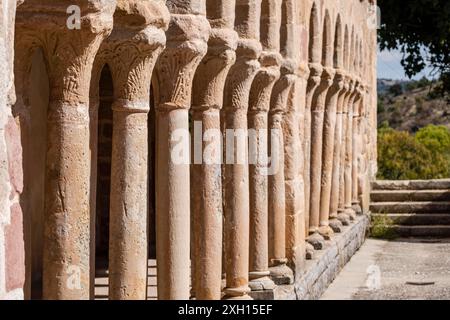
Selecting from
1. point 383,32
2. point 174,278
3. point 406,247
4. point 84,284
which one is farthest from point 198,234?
point 383,32

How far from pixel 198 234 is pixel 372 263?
713 cm

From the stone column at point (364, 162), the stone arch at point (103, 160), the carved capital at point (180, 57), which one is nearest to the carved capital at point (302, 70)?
the stone arch at point (103, 160)

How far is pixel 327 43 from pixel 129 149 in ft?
27.6

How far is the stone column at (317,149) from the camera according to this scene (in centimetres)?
1359

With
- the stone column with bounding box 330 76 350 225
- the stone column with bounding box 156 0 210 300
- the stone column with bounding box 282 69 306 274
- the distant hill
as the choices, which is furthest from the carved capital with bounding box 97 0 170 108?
the distant hill

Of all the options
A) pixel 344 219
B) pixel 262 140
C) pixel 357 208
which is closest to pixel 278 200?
pixel 262 140

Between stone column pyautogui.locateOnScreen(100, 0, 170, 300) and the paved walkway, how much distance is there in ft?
17.2

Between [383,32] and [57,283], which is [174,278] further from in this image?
[383,32]

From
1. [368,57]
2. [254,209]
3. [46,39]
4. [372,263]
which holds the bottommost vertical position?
[372,263]

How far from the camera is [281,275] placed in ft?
33.2

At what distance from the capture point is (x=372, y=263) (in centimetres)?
1452

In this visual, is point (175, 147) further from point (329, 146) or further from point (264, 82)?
point (329, 146)

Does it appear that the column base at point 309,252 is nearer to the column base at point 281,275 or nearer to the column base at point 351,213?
the column base at point 281,275

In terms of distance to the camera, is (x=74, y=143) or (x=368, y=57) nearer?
(x=74, y=143)
